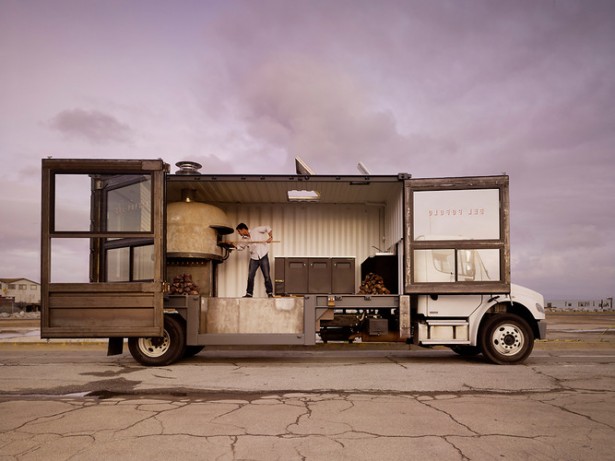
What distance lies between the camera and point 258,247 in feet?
40.8

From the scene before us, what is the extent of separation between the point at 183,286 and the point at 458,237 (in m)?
5.32

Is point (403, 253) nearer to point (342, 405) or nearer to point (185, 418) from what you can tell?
point (342, 405)

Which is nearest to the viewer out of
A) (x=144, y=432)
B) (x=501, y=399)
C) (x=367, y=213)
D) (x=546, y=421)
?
(x=144, y=432)

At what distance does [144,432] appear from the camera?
5.37m

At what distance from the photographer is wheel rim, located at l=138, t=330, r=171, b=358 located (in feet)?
33.3

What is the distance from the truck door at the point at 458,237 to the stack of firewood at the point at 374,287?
89 cm

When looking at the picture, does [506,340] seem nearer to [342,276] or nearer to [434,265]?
[434,265]

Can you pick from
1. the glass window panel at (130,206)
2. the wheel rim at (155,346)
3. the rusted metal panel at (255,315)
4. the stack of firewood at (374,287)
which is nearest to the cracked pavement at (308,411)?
the wheel rim at (155,346)

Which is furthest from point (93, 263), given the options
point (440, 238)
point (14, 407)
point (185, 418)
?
point (440, 238)

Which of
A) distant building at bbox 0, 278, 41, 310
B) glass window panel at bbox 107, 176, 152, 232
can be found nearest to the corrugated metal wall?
glass window panel at bbox 107, 176, 152, 232

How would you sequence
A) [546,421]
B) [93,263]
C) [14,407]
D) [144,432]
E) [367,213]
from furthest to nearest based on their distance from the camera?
[367,213]
[93,263]
[14,407]
[546,421]
[144,432]

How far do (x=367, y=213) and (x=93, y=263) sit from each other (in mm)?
6464

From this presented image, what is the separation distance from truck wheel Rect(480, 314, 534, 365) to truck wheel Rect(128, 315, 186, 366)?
553 cm

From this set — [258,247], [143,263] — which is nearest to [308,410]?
[143,263]
